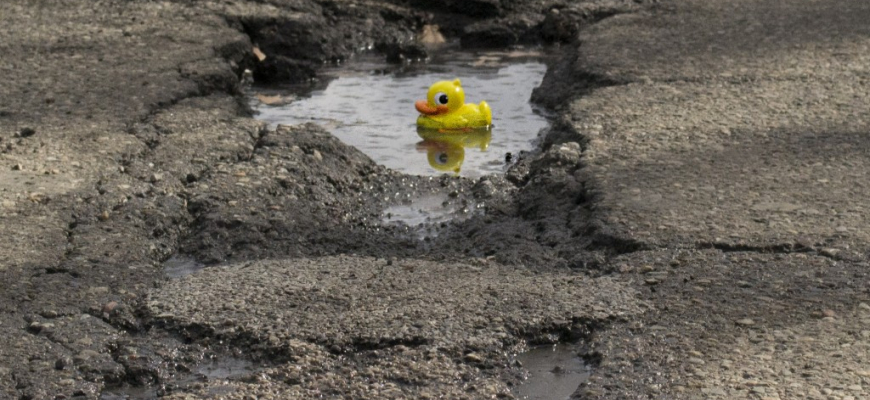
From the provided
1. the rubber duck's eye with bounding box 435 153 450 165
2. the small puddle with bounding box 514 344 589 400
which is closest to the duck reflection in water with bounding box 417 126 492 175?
the rubber duck's eye with bounding box 435 153 450 165

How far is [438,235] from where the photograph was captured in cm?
416

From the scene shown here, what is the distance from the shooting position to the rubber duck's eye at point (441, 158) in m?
5.12

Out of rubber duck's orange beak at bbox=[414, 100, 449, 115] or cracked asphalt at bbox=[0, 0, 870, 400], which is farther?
rubber duck's orange beak at bbox=[414, 100, 449, 115]

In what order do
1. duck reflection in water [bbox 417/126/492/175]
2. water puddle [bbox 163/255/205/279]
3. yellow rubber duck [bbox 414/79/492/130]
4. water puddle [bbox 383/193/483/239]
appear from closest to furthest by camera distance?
water puddle [bbox 163/255/205/279]
water puddle [bbox 383/193/483/239]
duck reflection in water [bbox 417/126/492/175]
yellow rubber duck [bbox 414/79/492/130]

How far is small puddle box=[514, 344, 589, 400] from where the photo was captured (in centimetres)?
298

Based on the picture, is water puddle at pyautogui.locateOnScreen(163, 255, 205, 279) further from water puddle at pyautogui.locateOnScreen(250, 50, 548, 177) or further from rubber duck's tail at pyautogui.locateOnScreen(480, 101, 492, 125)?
rubber duck's tail at pyautogui.locateOnScreen(480, 101, 492, 125)

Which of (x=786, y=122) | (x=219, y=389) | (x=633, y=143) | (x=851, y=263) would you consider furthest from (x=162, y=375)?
(x=786, y=122)

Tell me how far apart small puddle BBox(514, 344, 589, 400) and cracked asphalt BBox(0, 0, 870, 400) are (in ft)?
0.12

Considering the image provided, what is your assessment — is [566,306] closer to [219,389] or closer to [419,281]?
[419,281]

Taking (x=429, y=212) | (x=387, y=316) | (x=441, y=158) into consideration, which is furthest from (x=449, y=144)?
(x=387, y=316)

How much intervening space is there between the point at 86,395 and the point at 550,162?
2.15 meters

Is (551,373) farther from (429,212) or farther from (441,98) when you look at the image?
(441,98)

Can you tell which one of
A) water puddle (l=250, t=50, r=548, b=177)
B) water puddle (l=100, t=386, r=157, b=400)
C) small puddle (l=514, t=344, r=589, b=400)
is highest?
water puddle (l=250, t=50, r=548, b=177)

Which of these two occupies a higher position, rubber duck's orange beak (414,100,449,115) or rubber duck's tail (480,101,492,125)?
rubber duck's tail (480,101,492,125)
